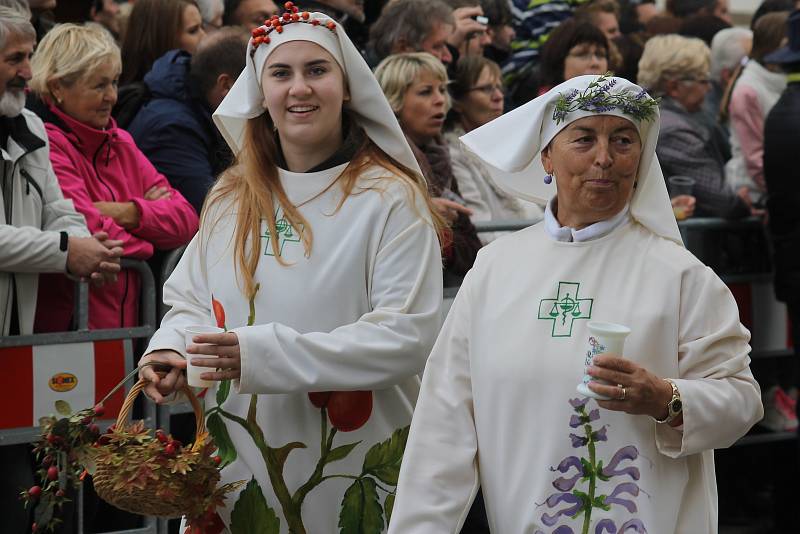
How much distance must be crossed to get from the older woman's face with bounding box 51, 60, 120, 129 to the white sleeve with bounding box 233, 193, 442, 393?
7.03ft

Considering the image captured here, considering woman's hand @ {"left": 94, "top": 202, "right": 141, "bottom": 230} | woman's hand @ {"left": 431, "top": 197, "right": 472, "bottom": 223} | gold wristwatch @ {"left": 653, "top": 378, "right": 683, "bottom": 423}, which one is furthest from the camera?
woman's hand @ {"left": 431, "top": 197, "right": 472, "bottom": 223}

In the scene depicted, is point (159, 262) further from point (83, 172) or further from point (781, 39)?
point (781, 39)

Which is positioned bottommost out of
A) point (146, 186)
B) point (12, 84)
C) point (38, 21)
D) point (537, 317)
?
point (537, 317)

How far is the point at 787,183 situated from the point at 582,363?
14.5 feet

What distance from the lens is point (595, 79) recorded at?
399 cm

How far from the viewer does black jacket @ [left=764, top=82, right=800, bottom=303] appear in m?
7.84

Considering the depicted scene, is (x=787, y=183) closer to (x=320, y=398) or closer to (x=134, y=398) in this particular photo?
(x=320, y=398)

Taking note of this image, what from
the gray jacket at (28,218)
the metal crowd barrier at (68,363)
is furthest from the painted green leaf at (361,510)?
the gray jacket at (28,218)

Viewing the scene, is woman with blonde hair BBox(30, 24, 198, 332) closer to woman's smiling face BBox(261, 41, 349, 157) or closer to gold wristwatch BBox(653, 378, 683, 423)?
woman's smiling face BBox(261, 41, 349, 157)

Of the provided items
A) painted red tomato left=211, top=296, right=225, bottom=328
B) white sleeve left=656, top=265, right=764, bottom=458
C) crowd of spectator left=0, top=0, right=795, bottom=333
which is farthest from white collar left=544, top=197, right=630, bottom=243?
painted red tomato left=211, top=296, right=225, bottom=328

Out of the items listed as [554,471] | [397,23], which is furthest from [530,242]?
[397,23]

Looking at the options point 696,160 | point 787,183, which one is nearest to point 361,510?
point 787,183

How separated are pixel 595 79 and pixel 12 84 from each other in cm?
289

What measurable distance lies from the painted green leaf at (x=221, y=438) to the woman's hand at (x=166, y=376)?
0.73ft
